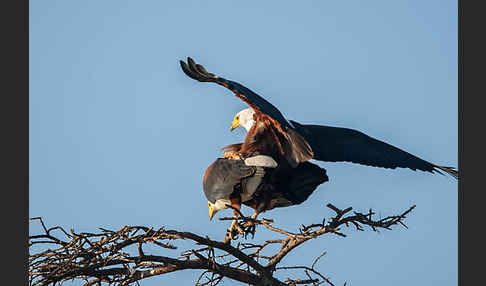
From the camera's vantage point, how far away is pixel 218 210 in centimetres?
627

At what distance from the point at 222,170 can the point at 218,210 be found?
52 cm

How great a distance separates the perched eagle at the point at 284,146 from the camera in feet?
17.9

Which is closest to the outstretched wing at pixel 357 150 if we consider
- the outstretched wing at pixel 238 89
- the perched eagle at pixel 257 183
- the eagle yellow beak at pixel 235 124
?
the perched eagle at pixel 257 183

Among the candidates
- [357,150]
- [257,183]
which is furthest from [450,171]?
[257,183]

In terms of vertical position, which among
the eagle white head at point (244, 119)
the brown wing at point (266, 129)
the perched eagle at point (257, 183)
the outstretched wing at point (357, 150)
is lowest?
the perched eagle at point (257, 183)

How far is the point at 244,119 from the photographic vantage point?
22.0ft

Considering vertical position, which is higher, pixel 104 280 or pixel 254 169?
pixel 254 169

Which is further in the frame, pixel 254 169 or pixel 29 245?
pixel 254 169

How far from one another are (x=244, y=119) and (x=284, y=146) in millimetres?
832

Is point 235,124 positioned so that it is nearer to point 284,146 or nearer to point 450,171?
point 284,146

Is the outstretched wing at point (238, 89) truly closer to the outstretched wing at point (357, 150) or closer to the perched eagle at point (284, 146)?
the perched eagle at point (284, 146)

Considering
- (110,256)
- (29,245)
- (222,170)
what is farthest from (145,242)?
(222,170)

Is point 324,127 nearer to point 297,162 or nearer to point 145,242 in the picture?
point 297,162
